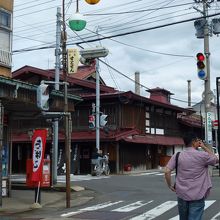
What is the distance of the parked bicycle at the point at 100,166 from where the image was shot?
30875 mm

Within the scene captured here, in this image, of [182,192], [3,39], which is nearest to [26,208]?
[3,39]

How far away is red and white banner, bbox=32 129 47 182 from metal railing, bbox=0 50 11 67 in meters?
3.65

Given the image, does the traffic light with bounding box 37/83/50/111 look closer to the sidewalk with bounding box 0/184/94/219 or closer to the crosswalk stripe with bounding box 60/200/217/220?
the sidewalk with bounding box 0/184/94/219

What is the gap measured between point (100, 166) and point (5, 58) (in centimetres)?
1518

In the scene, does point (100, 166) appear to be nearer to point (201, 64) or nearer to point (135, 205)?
point (201, 64)

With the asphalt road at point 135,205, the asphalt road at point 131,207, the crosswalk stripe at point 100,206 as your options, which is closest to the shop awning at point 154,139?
the asphalt road at point 135,205

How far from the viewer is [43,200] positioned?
635 inches

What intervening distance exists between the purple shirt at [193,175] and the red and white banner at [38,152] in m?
7.67

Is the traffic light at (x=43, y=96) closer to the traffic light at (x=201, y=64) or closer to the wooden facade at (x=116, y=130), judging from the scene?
the traffic light at (x=201, y=64)

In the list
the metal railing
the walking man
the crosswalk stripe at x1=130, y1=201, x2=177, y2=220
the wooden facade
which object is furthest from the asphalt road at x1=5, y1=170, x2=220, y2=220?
the wooden facade

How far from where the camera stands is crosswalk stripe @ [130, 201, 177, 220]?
1212 cm

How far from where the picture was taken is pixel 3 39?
1761cm

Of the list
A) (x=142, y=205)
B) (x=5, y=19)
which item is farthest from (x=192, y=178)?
(x=5, y=19)

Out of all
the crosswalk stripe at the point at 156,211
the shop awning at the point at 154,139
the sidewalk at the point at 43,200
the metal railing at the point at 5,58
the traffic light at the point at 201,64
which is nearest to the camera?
the crosswalk stripe at the point at 156,211
